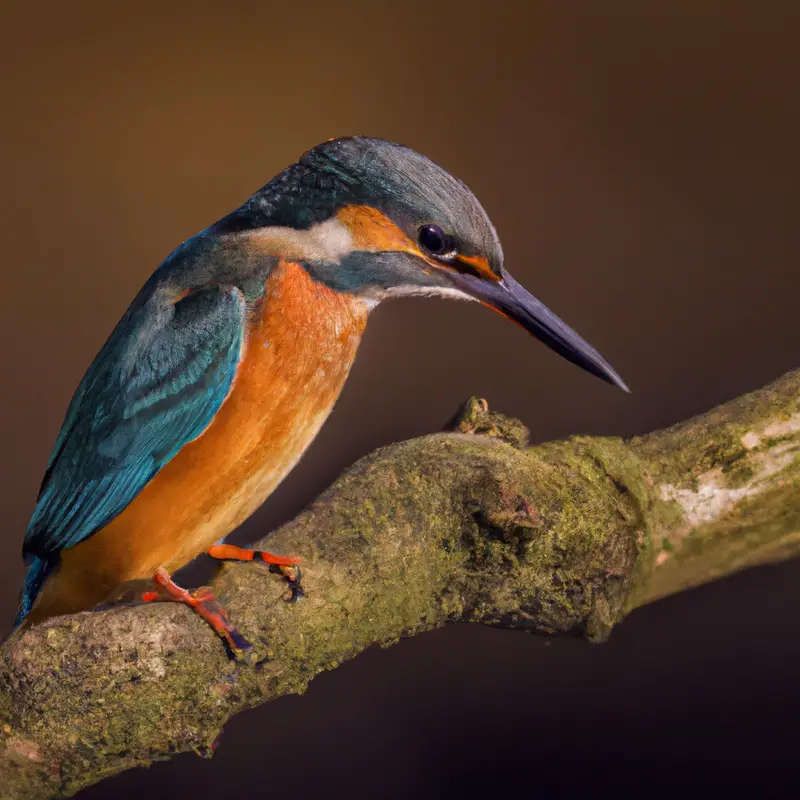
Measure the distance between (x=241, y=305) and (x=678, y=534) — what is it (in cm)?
66

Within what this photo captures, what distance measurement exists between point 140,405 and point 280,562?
0.25 metres

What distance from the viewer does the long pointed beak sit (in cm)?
111

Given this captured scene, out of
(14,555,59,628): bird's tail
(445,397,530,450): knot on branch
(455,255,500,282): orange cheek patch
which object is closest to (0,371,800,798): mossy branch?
(445,397,530,450): knot on branch

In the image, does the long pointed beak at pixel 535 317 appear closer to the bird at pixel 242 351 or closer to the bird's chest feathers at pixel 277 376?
the bird at pixel 242 351

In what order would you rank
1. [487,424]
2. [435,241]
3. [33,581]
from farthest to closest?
[487,424] → [33,581] → [435,241]

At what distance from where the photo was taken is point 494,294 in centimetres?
112

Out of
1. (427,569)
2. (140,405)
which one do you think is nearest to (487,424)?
(427,569)

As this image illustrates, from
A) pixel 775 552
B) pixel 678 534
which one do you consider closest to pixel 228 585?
pixel 678 534

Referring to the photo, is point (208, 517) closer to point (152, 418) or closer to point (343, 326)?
point (152, 418)

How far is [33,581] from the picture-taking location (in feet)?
3.93

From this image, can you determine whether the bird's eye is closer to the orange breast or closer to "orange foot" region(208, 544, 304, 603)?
the orange breast

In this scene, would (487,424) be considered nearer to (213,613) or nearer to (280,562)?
(280,562)

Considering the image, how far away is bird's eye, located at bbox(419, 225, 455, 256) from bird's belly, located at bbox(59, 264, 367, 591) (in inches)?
4.9

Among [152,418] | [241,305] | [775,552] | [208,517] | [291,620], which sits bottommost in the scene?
[775,552]
